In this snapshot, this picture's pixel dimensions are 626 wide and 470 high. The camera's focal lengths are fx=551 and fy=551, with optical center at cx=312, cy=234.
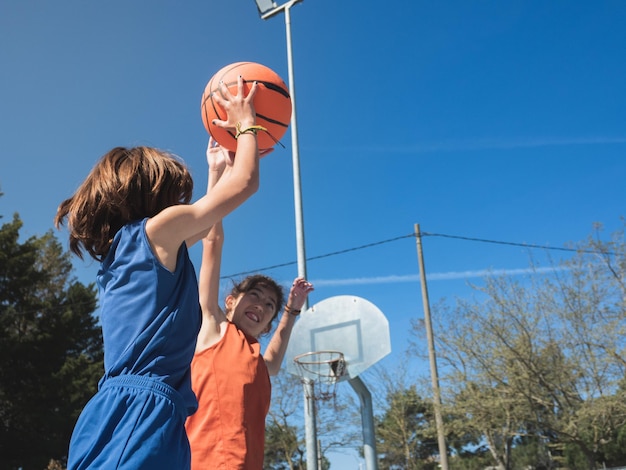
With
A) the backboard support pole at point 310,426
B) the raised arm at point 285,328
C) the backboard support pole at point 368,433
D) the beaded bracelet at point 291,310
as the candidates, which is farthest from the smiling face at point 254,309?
the backboard support pole at point 310,426

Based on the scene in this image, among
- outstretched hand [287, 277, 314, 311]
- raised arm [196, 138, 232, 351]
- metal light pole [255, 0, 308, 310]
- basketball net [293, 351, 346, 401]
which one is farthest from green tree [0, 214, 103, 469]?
raised arm [196, 138, 232, 351]

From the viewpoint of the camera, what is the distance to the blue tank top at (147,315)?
138cm

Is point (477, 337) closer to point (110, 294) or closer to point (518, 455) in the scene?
point (110, 294)

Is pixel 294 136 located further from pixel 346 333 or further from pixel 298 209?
pixel 346 333

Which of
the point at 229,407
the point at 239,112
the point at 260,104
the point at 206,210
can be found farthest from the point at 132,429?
the point at 260,104

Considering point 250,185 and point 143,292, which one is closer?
point 143,292

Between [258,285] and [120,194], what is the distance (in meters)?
1.38

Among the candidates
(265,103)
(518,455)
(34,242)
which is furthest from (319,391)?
(518,455)

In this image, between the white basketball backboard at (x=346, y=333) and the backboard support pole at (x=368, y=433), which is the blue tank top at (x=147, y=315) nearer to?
the backboard support pole at (x=368, y=433)

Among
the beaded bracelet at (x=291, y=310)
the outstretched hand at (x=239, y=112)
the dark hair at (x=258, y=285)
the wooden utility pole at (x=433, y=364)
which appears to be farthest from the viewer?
the wooden utility pole at (x=433, y=364)

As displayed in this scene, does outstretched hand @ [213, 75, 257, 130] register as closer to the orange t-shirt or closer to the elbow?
the elbow

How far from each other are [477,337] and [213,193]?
15.1 meters

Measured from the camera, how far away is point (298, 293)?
10.5 feet

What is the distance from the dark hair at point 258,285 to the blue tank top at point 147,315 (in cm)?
130
